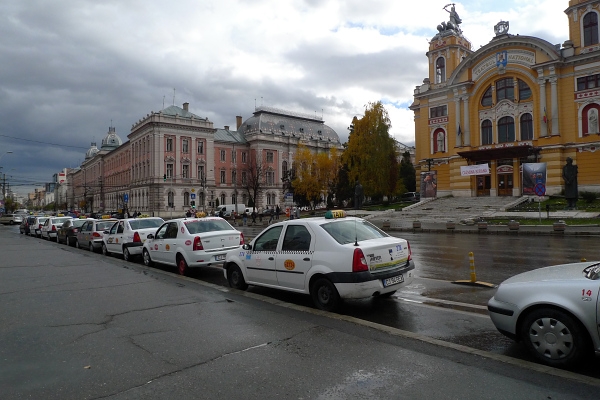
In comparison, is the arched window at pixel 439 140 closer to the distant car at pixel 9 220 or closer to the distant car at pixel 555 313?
the distant car at pixel 555 313

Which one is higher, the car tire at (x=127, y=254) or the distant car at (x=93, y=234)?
the distant car at (x=93, y=234)

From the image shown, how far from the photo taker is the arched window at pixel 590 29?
40094mm

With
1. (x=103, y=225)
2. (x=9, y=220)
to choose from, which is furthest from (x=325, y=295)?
(x=9, y=220)

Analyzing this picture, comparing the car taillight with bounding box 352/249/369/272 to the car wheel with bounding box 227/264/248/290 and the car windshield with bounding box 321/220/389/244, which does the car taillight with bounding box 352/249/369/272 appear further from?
the car wheel with bounding box 227/264/248/290

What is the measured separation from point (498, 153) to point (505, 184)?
354 centimetres

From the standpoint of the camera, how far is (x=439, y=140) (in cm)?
5094

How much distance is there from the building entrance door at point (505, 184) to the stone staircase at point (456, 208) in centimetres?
244

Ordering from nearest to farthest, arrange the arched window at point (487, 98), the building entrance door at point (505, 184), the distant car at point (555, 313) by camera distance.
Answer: the distant car at point (555, 313)
the building entrance door at point (505, 184)
the arched window at point (487, 98)

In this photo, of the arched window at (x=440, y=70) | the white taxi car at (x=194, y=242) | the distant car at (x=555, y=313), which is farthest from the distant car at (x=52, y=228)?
the arched window at (x=440, y=70)

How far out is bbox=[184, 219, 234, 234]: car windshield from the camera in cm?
1166

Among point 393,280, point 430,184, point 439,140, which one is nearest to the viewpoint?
point 393,280

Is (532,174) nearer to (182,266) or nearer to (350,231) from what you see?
(182,266)

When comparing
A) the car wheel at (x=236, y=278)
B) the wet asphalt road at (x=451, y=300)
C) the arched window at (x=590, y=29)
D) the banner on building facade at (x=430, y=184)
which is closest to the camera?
the wet asphalt road at (x=451, y=300)

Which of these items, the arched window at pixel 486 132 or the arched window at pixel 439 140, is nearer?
the arched window at pixel 486 132
